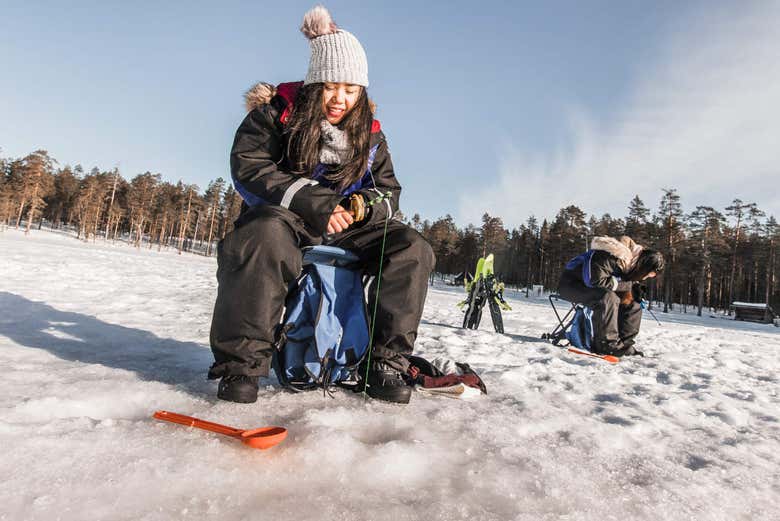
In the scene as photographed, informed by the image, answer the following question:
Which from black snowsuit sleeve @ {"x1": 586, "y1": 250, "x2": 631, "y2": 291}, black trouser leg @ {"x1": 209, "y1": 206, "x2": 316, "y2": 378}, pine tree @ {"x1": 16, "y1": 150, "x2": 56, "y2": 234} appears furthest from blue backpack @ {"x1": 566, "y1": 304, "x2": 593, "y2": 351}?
pine tree @ {"x1": 16, "y1": 150, "x2": 56, "y2": 234}

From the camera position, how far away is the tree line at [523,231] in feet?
154

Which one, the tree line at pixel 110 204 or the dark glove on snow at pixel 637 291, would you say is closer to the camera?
the dark glove on snow at pixel 637 291

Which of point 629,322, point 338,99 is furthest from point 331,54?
point 629,322

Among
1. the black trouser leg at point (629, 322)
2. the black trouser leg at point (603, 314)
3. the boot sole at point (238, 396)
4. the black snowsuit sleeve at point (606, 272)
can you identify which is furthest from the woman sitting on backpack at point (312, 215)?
the black trouser leg at point (629, 322)

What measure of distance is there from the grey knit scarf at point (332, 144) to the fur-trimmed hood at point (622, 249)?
4.40 metres

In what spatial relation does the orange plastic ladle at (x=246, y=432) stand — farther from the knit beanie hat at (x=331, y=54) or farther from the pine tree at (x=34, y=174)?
the pine tree at (x=34, y=174)

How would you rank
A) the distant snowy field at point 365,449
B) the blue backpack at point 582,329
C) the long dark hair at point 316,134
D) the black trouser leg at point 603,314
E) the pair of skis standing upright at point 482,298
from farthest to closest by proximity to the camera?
1. the pair of skis standing upright at point 482,298
2. the blue backpack at point 582,329
3. the black trouser leg at point 603,314
4. the long dark hair at point 316,134
5. the distant snowy field at point 365,449

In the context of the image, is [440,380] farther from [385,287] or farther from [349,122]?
[349,122]

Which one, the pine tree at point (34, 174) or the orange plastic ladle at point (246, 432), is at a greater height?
the pine tree at point (34, 174)

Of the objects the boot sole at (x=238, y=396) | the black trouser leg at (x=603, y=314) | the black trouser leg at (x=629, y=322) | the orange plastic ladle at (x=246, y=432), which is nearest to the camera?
the orange plastic ladle at (x=246, y=432)

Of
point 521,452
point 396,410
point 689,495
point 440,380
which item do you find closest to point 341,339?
point 396,410

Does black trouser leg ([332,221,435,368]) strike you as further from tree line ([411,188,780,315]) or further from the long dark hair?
tree line ([411,188,780,315])

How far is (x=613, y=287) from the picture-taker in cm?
523

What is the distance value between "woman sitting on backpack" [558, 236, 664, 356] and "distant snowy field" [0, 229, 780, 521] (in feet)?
6.88
